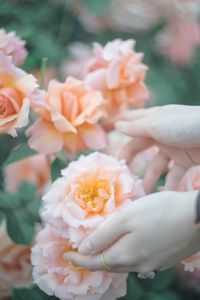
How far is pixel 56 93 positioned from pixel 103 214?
0.24m

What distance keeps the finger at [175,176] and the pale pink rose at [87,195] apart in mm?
97

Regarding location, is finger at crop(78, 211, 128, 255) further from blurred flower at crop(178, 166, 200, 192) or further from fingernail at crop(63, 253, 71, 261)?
blurred flower at crop(178, 166, 200, 192)

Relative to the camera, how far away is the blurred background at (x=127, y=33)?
5.31ft

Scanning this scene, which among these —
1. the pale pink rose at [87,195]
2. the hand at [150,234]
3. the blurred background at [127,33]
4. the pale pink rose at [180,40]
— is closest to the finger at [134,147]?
the pale pink rose at [87,195]

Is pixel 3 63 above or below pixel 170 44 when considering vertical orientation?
above

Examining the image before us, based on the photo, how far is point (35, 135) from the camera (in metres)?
0.99

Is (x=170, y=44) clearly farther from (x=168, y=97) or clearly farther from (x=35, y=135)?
(x=35, y=135)

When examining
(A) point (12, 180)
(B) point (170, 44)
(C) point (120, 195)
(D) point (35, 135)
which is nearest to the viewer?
(C) point (120, 195)

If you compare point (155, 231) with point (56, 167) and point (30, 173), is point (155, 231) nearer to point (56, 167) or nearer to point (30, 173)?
point (56, 167)

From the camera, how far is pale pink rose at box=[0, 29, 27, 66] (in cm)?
100

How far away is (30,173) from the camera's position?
1310 mm

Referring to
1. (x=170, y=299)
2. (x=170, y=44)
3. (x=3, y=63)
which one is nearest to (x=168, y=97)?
(x=170, y=44)

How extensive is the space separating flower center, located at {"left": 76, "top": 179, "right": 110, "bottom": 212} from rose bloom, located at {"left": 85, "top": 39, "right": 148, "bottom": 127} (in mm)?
242

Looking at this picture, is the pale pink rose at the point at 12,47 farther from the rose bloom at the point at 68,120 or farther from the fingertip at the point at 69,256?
the fingertip at the point at 69,256
